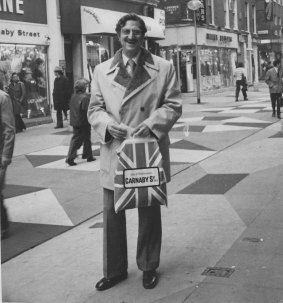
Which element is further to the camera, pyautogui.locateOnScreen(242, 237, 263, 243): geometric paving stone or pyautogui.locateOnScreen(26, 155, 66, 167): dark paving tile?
pyautogui.locateOnScreen(26, 155, 66, 167): dark paving tile

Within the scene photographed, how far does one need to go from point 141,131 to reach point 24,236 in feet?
8.04

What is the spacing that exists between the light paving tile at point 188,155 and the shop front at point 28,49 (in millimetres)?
6855

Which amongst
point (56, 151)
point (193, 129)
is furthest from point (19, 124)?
point (193, 129)

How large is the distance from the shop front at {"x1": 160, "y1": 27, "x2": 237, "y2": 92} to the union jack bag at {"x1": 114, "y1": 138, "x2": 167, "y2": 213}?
2434 centimetres

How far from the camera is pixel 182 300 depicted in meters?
3.78

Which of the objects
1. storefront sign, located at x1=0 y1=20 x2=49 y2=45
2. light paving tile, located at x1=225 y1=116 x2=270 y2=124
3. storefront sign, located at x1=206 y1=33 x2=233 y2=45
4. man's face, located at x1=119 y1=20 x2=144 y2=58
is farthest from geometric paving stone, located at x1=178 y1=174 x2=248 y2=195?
storefront sign, located at x1=206 y1=33 x2=233 y2=45

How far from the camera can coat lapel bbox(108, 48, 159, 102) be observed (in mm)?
3908

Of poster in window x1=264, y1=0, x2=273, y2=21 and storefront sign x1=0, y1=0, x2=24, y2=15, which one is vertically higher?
poster in window x1=264, y1=0, x2=273, y2=21

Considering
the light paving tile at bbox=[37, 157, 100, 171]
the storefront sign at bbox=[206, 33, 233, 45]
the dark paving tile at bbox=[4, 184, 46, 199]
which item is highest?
the storefront sign at bbox=[206, 33, 233, 45]

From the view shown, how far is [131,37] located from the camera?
3.92 meters

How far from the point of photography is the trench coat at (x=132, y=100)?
3.91 metres

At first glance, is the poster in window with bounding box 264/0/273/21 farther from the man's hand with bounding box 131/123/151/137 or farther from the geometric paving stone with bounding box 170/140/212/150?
the man's hand with bounding box 131/123/151/137

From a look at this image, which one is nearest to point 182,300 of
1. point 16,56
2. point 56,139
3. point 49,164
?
point 49,164

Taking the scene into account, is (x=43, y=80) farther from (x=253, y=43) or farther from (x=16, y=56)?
(x=253, y=43)
